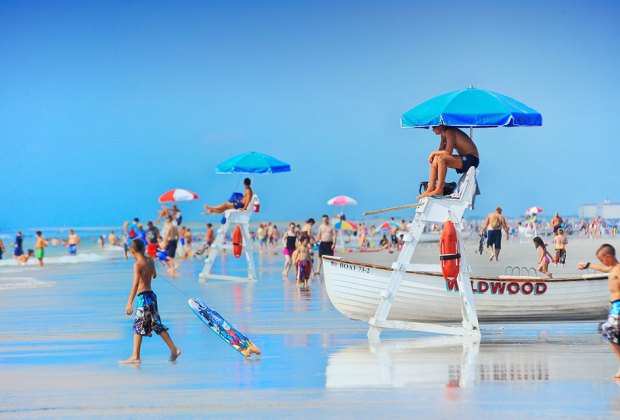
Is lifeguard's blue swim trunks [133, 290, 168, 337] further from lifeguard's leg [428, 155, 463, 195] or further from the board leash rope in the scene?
the board leash rope

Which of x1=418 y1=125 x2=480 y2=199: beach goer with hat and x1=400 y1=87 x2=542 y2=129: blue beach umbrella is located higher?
x1=400 y1=87 x2=542 y2=129: blue beach umbrella

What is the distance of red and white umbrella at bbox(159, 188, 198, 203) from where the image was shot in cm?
4484

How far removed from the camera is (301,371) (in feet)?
33.9

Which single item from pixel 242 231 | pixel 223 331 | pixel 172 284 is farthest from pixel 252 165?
pixel 223 331

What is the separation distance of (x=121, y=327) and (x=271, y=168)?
33.9 ft

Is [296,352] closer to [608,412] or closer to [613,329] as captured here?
Answer: [613,329]

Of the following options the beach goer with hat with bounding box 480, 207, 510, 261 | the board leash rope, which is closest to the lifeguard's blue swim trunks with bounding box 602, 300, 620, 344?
the board leash rope

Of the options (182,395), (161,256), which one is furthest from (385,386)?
(161,256)

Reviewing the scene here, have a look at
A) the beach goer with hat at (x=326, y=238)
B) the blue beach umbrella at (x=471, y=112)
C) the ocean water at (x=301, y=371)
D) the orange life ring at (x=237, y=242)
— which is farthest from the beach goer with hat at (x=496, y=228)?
the blue beach umbrella at (x=471, y=112)

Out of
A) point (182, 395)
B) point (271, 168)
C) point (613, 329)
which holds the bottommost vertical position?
point (182, 395)

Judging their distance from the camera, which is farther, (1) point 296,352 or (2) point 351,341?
(2) point 351,341

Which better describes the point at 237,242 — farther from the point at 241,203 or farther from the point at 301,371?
the point at 301,371

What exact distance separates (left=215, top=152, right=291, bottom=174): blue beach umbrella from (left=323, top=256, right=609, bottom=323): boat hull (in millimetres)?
11685

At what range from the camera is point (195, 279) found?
2728cm
